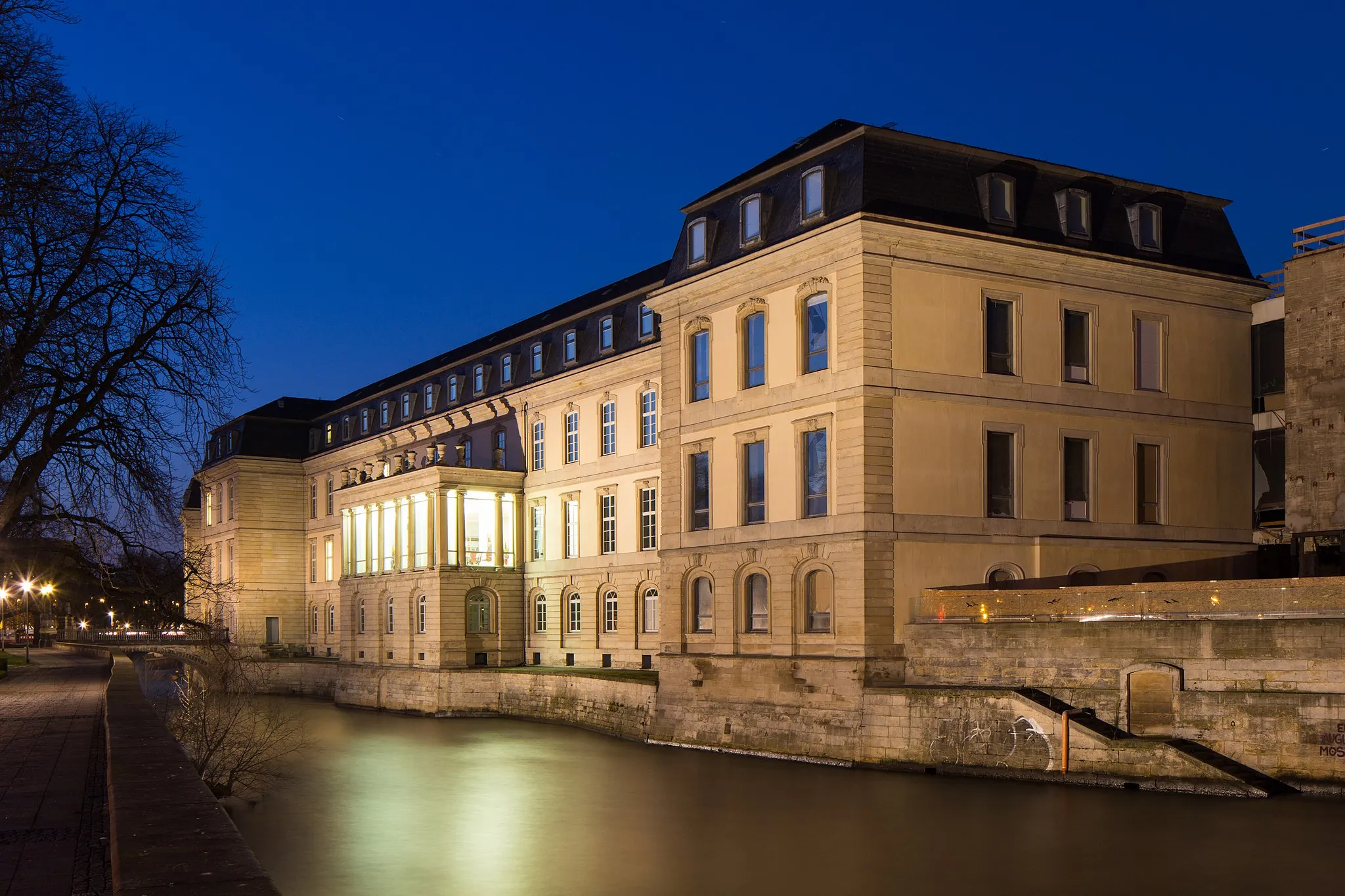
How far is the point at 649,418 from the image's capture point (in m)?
50.2

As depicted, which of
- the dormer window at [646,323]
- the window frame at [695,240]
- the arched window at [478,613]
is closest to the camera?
the window frame at [695,240]

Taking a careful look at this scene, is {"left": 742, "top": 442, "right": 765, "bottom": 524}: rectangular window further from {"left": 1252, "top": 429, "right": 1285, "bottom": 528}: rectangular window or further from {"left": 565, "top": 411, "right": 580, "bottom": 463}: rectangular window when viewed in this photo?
{"left": 565, "top": 411, "right": 580, "bottom": 463}: rectangular window

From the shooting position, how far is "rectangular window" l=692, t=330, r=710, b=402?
3931cm

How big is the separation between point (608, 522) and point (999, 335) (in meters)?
21.0

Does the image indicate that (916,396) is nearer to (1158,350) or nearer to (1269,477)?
(1158,350)

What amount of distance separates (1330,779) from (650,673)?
2443 cm

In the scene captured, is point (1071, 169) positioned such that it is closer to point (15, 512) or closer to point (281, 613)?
point (15, 512)

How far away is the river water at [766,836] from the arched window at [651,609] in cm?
1425

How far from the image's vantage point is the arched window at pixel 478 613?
56.8 m

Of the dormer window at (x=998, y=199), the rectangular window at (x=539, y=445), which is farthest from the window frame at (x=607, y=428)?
the dormer window at (x=998, y=199)

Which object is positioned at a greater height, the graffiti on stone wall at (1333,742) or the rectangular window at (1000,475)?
the rectangular window at (1000,475)

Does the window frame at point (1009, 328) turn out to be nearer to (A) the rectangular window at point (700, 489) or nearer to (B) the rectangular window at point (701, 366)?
(B) the rectangular window at point (701, 366)

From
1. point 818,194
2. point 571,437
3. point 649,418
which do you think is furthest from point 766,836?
point 571,437

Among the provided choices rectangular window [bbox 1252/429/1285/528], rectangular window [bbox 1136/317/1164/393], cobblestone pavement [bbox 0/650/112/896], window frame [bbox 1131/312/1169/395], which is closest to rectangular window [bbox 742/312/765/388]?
window frame [bbox 1131/312/1169/395]
